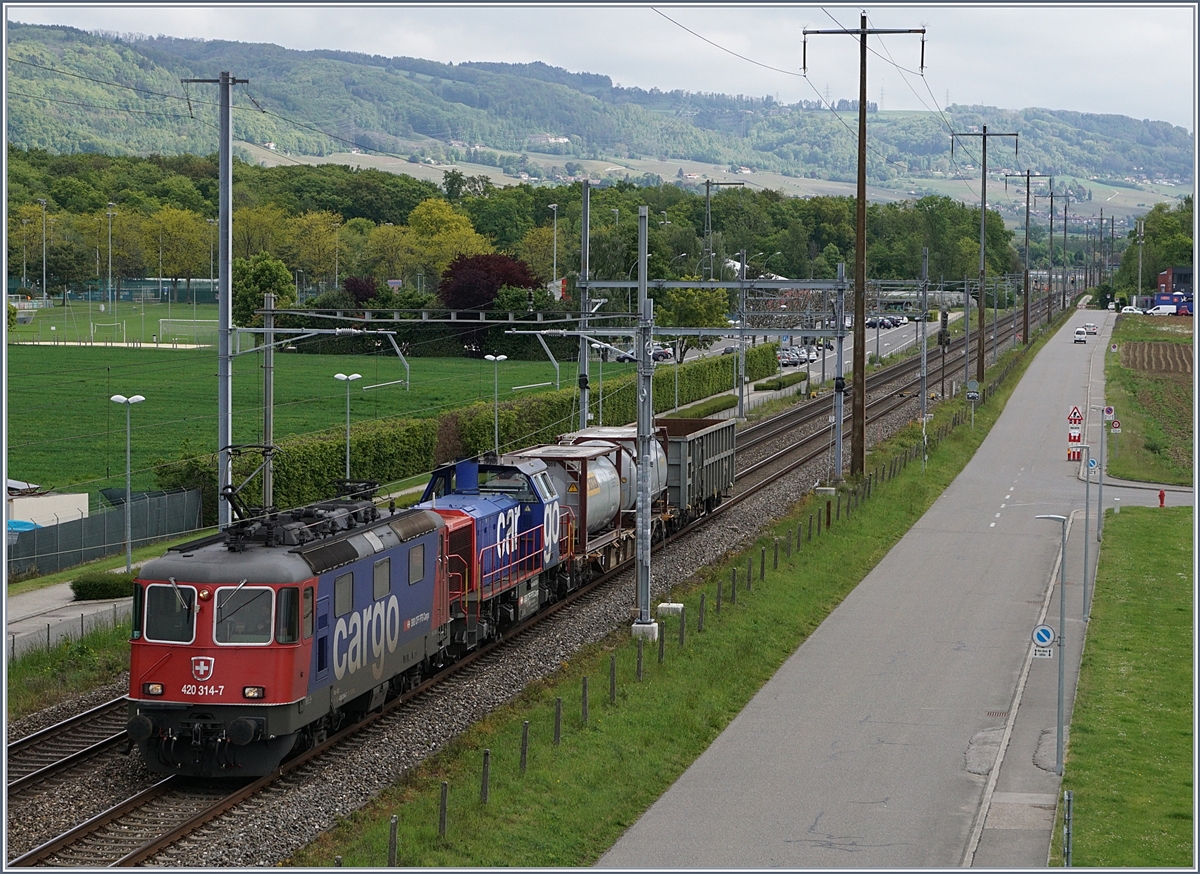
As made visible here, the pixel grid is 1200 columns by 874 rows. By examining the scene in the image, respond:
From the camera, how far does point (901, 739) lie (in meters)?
24.2

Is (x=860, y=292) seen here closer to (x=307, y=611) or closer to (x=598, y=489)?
(x=598, y=489)

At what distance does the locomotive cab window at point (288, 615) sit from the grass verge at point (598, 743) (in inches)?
114

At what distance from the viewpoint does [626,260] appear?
98.6 metres

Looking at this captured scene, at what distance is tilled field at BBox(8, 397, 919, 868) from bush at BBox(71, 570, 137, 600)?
12363 mm

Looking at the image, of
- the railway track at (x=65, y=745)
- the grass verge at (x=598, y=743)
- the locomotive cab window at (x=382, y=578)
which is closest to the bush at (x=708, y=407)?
the grass verge at (x=598, y=743)

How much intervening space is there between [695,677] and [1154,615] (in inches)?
578

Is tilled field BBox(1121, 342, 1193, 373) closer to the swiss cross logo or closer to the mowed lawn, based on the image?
the mowed lawn

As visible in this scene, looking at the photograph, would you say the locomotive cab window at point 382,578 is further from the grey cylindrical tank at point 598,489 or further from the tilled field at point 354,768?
the grey cylindrical tank at point 598,489

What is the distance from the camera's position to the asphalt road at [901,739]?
1905 centimetres

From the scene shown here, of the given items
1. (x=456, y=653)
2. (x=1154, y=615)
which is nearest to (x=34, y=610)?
(x=456, y=653)

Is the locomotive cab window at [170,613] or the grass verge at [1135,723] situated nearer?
the grass verge at [1135,723]

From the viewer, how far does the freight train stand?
20484 millimetres

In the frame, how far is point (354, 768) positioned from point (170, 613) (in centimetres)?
399

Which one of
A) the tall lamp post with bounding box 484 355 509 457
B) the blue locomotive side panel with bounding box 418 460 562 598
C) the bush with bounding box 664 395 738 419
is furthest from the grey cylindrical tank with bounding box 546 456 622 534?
the bush with bounding box 664 395 738 419
